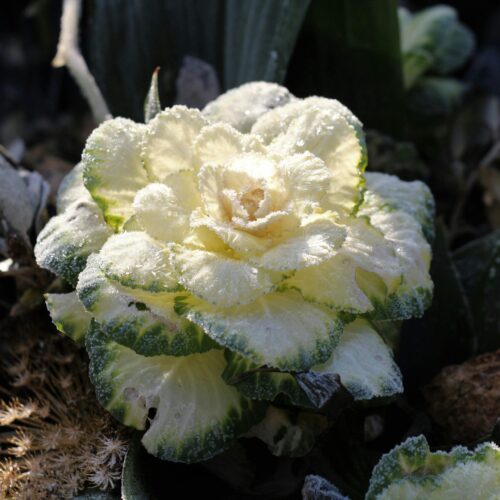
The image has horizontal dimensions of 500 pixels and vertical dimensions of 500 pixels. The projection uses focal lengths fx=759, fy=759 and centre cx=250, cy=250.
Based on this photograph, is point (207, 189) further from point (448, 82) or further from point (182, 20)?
point (448, 82)

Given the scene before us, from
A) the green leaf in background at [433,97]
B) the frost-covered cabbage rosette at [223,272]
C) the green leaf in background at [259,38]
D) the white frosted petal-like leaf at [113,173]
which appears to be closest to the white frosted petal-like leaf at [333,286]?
the frost-covered cabbage rosette at [223,272]

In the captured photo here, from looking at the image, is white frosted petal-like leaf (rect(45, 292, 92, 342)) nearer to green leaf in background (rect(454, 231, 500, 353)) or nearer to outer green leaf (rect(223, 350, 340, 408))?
outer green leaf (rect(223, 350, 340, 408))

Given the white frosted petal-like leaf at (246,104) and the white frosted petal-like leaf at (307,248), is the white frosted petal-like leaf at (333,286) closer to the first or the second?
the white frosted petal-like leaf at (307,248)

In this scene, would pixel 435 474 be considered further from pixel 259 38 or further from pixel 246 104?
pixel 259 38

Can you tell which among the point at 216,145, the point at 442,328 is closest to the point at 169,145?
the point at 216,145

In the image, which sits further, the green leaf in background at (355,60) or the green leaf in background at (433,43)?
the green leaf in background at (433,43)

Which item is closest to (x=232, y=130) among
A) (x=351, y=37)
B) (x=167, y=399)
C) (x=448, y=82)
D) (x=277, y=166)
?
(x=277, y=166)

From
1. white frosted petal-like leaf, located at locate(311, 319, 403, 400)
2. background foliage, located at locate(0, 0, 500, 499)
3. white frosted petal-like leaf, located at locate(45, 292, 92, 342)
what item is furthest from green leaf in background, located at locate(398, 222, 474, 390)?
white frosted petal-like leaf, located at locate(45, 292, 92, 342)
